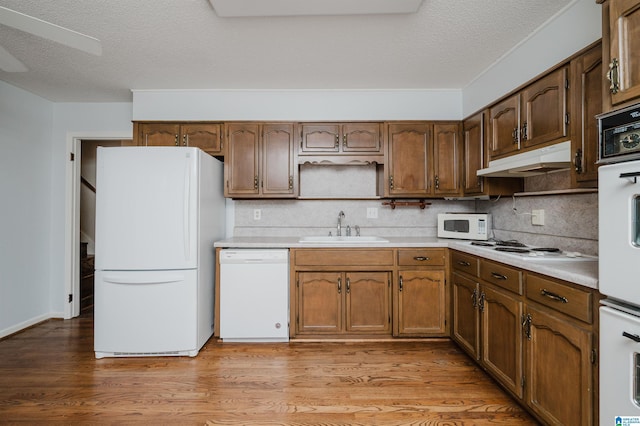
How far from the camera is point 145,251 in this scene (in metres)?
2.47

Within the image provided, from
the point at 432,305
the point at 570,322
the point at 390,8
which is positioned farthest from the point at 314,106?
the point at 570,322

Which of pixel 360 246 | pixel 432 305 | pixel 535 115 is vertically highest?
pixel 535 115

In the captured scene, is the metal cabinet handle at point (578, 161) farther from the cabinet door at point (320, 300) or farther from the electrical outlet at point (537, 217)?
the cabinet door at point (320, 300)

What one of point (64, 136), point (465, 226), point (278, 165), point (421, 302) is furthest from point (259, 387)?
point (64, 136)

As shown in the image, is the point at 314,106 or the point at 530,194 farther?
the point at 314,106

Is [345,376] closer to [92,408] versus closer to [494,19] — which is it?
[92,408]

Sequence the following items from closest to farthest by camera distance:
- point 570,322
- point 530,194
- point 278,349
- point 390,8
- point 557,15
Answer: point 570,322 < point 390,8 < point 557,15 < point 530,194 < point 278,349

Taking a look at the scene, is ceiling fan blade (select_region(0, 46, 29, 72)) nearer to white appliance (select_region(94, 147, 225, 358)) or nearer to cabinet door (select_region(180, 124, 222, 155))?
white appliance (select_region(94, 147, 225, 358))

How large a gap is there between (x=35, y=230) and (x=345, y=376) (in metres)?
3.56

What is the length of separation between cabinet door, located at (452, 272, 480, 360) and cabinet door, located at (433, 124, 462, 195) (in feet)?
2.89

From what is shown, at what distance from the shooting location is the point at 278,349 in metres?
2.68

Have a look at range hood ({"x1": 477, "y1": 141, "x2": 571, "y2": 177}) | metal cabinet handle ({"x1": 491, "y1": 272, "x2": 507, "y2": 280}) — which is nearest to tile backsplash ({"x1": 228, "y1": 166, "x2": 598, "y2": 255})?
range hood ({"x1": 477, "y1": 141, "x2": 571, "y2": 177})

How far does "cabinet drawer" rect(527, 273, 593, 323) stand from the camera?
4.45 feet

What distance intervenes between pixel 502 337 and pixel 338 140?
2128 mm
